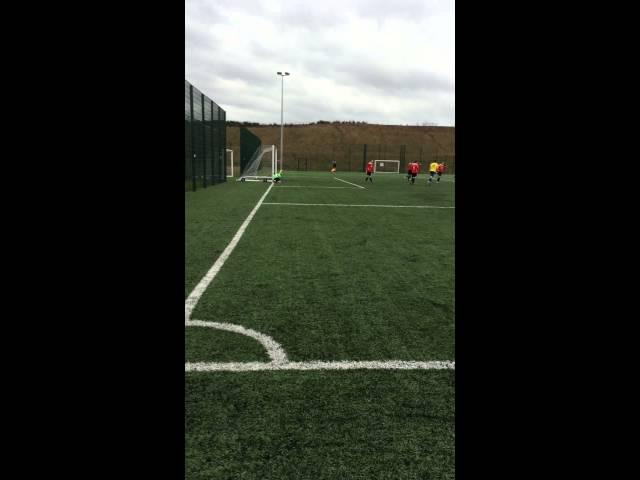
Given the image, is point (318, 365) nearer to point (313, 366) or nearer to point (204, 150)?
point (313, 366)

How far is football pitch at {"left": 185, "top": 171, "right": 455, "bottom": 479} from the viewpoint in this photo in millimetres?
2066

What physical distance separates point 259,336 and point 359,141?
9204 cm

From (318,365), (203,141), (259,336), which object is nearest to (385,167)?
(203,141)

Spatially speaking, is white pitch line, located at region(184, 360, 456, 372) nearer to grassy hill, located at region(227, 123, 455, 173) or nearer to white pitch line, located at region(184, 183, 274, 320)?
white pitch line, located at region(184, 183, 274, 320)

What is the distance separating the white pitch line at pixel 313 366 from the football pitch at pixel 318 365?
0.04 feet

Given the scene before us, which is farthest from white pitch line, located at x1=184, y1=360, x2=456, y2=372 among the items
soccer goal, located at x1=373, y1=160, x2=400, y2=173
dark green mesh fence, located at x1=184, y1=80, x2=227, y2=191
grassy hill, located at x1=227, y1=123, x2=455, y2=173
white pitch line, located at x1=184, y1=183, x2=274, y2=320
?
grassy hill, located at x1=227, y1=123, x2=455, y2=173

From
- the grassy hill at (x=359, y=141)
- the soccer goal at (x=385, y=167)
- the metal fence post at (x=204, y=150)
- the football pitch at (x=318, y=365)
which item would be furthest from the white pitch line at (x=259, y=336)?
the grassy hill at (x=359, y=141)

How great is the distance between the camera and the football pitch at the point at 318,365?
81.4 inches

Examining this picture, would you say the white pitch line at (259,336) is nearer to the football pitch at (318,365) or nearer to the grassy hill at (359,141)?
the football pitch at (318,365)
